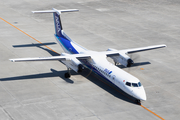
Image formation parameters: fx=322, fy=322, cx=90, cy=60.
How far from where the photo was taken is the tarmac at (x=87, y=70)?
30578 millimetres

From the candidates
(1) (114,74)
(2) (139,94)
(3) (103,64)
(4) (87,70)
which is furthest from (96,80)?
(2) (139,94)

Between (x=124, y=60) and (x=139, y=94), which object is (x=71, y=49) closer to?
(x=124, y=60)

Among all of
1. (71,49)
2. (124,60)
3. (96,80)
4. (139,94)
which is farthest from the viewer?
(71,49)

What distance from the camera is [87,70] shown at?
130 feet

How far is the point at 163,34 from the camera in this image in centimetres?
5453

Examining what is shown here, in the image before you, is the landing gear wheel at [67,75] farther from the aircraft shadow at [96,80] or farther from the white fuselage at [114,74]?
the white fuselage at [114,74]

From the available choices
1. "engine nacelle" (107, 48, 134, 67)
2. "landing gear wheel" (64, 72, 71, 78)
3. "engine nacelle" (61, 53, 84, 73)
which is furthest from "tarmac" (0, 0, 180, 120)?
"engine nacelle" (107, 48, 134, 67)

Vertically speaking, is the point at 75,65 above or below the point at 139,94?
above

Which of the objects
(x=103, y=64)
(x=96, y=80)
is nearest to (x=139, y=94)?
(x=103, y=64)

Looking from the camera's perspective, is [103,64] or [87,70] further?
[87,70]

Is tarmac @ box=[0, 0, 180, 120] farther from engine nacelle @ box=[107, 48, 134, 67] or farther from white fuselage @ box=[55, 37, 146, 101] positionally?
engine nacelle @ box=[107, 48, 134, 67]

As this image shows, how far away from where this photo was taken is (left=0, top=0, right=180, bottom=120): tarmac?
100 ft

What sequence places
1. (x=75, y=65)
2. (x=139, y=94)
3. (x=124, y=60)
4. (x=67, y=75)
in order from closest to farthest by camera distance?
(x=139, y=94) < (x=75, y=65) < (x=67, y=75) < (x=124, y=60)

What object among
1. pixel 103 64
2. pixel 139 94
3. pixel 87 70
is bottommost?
pixel 87 70
